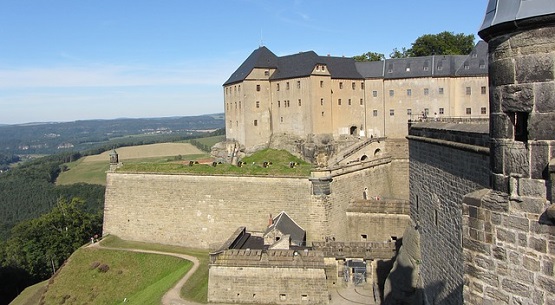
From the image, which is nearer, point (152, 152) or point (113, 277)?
point (113, 277)

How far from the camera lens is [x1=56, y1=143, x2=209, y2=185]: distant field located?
112188mm

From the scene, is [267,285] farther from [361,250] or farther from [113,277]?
[113,277]

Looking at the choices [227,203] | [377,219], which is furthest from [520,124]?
[227,203]

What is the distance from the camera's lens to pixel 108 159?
137375mm

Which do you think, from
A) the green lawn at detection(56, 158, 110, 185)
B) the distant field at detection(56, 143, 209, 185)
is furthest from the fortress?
the green lawn at detection(56, 158, 110, 185)

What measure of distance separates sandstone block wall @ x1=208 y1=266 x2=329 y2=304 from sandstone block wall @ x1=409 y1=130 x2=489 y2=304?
21.5ft

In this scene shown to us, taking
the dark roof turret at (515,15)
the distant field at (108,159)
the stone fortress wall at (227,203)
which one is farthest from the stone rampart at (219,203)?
the distant field at (108,159)

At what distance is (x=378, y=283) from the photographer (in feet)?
63.9

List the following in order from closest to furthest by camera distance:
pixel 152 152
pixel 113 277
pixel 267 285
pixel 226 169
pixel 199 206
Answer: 1. pixel 267 285
2. pixel 113 277
3. pixel 226 169
4. pixel 199 206
5. pixel 152 152

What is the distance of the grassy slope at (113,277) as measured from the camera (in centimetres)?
2456

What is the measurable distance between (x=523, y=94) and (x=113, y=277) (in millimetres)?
26533

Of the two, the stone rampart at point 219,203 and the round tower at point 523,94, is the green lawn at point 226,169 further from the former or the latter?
the round tower at point 523,94

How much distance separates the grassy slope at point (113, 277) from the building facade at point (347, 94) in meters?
17.8

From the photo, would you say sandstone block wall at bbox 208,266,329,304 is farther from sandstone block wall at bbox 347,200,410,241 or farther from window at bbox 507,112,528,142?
window at bbox 507,112,528,142
